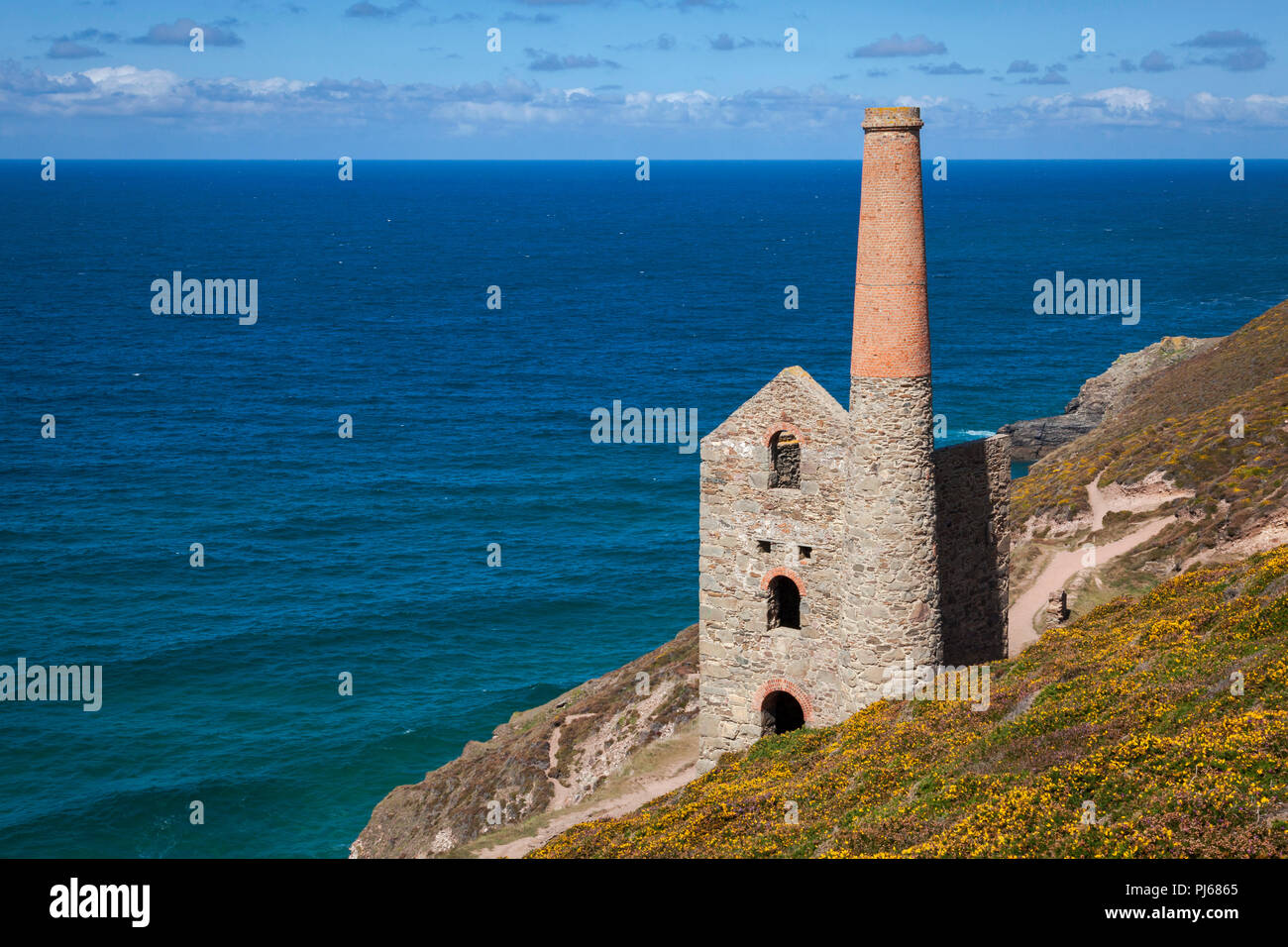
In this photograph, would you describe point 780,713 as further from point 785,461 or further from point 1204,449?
point 1204,449

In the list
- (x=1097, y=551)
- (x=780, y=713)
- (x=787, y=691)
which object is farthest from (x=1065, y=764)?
(x=1097, y=551)

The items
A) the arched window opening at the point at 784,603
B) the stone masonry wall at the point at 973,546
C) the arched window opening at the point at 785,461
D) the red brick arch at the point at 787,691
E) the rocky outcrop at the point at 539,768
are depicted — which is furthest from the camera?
the rocky outcrop at the point at 539,768

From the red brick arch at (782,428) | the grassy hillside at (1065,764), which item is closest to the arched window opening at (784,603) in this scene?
the grassy hillside at (1065,764)

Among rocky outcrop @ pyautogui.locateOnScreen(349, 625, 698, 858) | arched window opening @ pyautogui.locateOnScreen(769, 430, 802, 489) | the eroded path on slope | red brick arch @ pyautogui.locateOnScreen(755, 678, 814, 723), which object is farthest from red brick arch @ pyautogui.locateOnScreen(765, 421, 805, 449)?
rocky outcrop @ pyautogui.locateOnScreen(349, 625, 698, 858)

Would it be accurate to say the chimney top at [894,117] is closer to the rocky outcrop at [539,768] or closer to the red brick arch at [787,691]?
the red brick arch at [787,691]

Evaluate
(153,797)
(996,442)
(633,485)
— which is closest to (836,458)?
(996,442)
